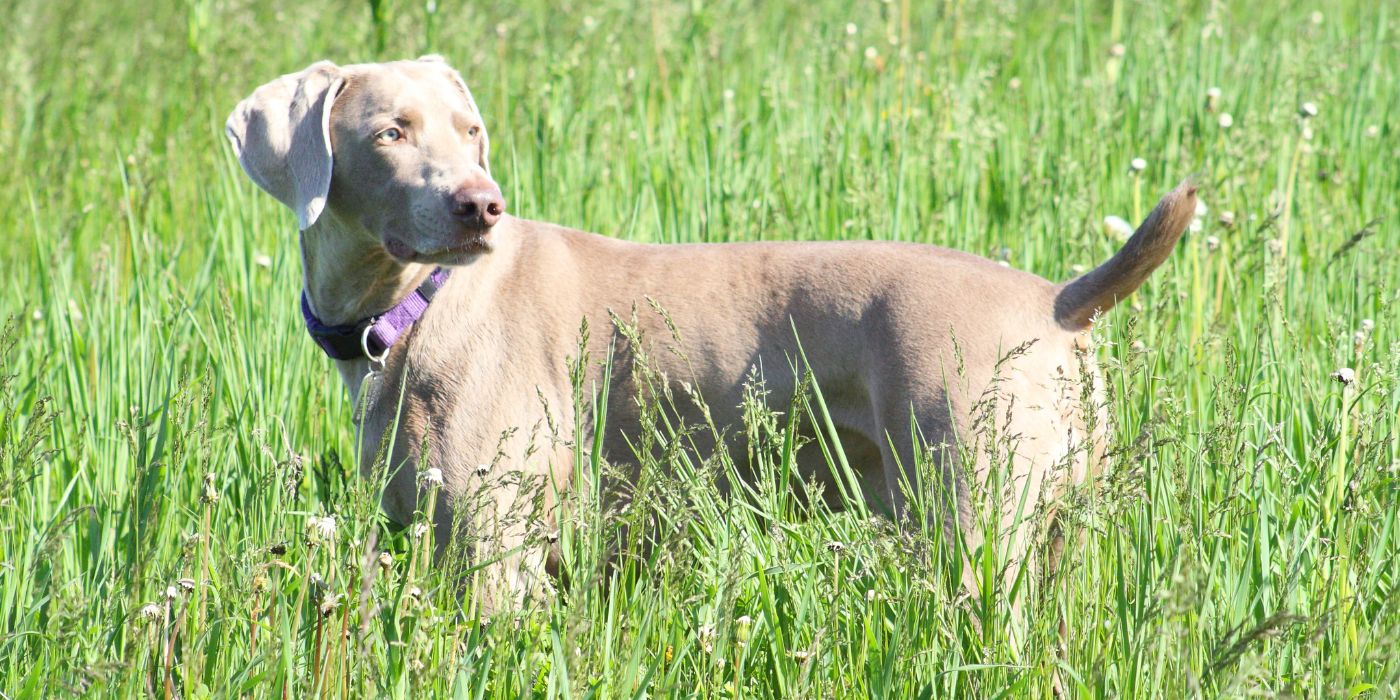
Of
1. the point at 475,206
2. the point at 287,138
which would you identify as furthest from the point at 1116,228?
the point at 287,138

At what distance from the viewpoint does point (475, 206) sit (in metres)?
2.58

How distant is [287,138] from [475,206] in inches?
19.5

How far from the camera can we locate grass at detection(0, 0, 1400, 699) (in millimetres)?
1956

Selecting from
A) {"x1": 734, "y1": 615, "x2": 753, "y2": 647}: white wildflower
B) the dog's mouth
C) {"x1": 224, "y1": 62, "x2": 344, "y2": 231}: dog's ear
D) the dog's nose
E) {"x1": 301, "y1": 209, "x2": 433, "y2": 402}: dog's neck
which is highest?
{"x1": 224, "y1": 62, "x2": 344, "y2": 231}: dog's ear

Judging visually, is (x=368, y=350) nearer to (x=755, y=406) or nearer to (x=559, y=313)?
(x=559, y=313)

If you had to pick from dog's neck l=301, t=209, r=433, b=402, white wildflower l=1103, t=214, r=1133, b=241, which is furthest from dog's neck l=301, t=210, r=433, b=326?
white wildflower l=1103, t=214, r=1133, b=241

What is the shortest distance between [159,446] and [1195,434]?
211cm

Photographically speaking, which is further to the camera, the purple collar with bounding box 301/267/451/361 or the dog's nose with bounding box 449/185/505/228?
the purple collar with bounding box 301/267/451/361

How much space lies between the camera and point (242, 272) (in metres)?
3.52

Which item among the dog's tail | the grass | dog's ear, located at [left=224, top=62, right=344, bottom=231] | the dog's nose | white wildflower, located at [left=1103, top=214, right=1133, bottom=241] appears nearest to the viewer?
the grass

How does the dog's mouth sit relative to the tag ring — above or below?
above

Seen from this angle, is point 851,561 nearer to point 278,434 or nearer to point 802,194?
point 278,434

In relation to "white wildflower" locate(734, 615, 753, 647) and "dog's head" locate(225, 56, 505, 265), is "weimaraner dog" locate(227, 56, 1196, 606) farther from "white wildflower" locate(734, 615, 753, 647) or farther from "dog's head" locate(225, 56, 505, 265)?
"white wildflower" locate(734, 615, 753, 647)

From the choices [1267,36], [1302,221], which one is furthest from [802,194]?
[1267,36]
